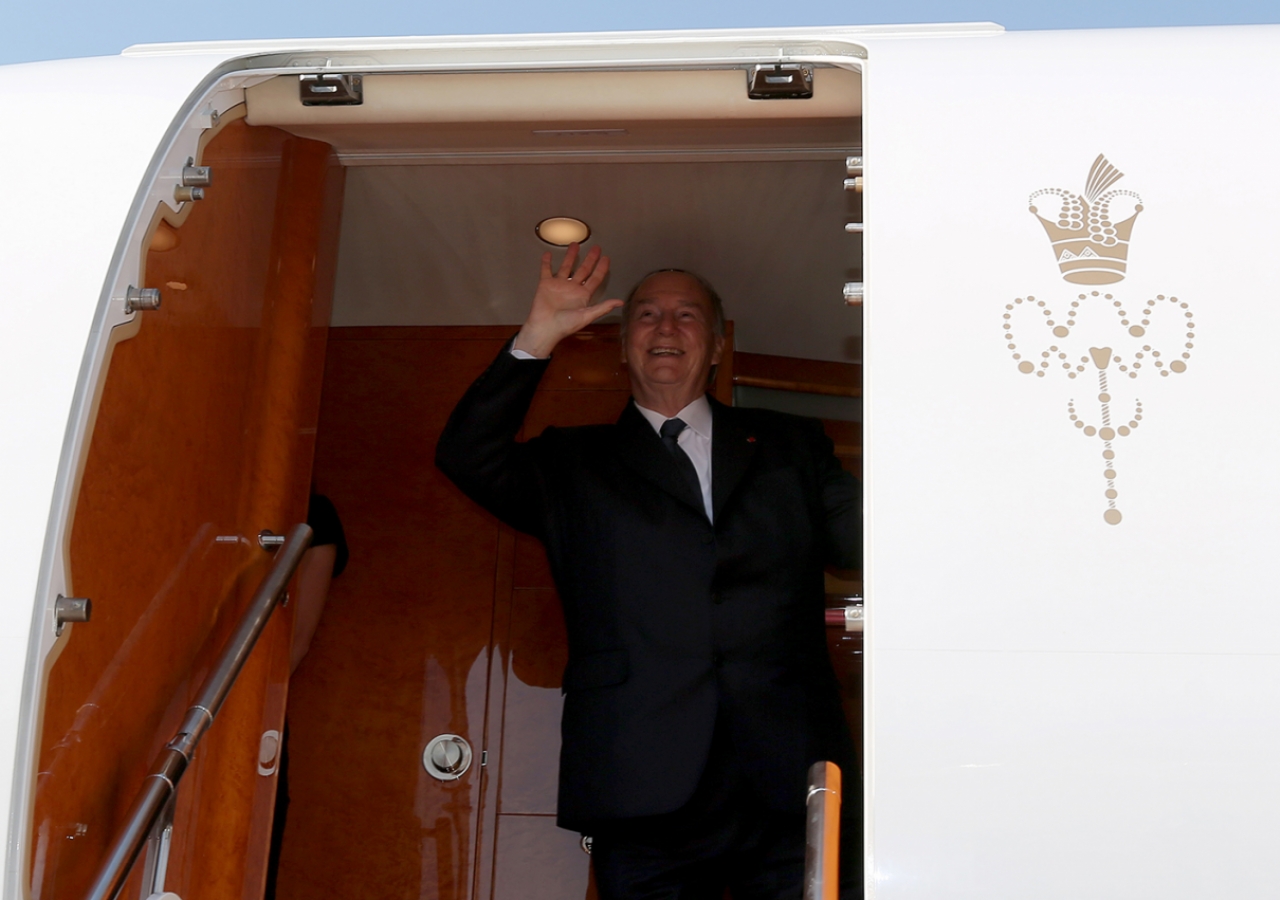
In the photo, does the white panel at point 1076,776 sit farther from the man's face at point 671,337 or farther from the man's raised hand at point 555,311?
the man's face at point 671,337

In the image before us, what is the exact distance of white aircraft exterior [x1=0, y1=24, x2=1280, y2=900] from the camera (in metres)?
1.00

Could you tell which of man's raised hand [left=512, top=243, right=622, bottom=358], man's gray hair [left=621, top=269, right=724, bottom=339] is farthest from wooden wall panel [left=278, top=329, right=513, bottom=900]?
man's raised hand [left=512, top=243, right=622, bottom=358]

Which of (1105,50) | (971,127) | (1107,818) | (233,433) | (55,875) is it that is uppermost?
(1105,50)

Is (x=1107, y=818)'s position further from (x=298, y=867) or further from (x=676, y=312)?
(x=298, y=867)

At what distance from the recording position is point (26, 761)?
108 cm

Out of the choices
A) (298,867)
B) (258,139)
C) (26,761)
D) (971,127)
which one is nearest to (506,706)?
(298,867)

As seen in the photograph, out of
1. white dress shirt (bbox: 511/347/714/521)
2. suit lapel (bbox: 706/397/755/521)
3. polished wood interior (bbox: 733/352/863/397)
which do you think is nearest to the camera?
suit lapel (bbox: 706/397/755/521)

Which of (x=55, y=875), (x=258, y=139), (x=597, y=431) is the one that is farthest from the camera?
(x=597, y=431)

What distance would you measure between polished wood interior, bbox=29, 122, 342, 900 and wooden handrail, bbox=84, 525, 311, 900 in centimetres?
3

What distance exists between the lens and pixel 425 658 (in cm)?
261

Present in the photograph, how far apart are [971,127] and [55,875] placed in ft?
4.14

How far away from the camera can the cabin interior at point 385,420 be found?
1.49 m

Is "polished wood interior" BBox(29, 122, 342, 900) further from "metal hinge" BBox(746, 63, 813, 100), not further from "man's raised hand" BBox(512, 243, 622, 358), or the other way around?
"metal hinge" BBox(746, 63, 813, 100)

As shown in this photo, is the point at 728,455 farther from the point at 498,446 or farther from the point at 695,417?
the point at 498,446
